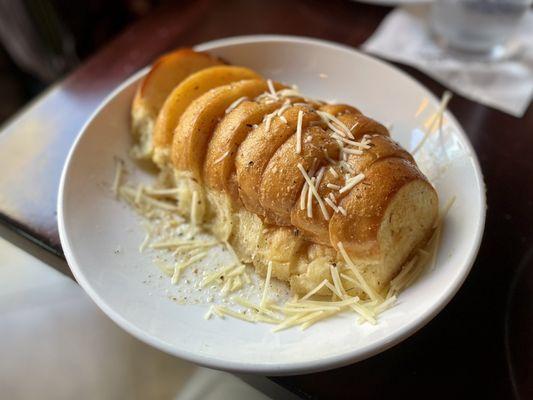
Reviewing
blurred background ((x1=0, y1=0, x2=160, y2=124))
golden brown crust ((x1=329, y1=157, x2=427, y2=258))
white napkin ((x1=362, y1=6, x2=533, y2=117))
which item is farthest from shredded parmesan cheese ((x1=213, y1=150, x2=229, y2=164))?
blurred background ((x1=0, y1=0, x2=160, y2=124))

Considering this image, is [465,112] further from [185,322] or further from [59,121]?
[59,121]

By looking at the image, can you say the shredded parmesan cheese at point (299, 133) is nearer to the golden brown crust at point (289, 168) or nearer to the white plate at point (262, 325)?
the golden brown crust at point (289, 168)

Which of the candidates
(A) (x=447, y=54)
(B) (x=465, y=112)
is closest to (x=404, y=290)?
(B) (x=465, y=112)

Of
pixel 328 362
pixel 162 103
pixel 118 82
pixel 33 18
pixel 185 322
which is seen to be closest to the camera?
pixel 328 362

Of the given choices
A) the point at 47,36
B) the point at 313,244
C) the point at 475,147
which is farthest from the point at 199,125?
the point at 47,36

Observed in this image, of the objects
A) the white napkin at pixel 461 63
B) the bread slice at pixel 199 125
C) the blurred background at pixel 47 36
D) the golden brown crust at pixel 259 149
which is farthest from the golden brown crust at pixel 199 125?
the blurred background at pixel 47 36

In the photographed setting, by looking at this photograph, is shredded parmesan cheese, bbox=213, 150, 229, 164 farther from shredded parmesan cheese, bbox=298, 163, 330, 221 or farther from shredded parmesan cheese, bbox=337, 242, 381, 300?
shredded parmesan cheese, bbox=337, 242, 381, 300
